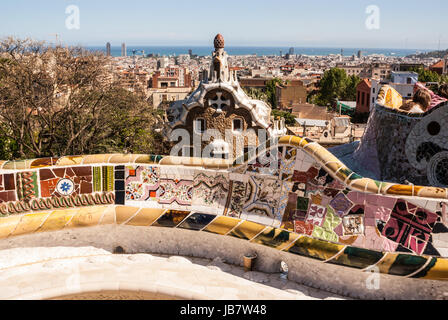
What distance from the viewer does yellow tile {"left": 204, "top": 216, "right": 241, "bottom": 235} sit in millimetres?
6348

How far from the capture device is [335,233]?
5.70m

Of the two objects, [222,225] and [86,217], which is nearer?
[222,225]

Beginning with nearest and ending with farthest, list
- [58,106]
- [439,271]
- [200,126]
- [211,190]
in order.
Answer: [439,271]
[211,190]
[58,106]
[200,126]

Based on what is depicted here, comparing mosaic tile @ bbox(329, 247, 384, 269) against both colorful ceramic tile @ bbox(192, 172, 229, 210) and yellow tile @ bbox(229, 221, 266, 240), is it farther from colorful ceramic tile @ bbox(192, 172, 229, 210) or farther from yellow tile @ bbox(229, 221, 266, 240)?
colorful ceramic tile @ bbox(192, 172, 229, 210)

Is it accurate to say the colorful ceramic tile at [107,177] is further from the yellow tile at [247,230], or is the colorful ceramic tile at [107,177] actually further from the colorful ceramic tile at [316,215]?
the colorful ceramic tile at [316,215]

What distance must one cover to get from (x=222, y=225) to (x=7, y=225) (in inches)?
121

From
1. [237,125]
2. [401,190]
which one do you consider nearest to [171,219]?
[401,190]

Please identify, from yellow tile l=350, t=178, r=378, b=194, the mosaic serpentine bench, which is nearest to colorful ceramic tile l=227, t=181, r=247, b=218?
the mosaic serpentine bench

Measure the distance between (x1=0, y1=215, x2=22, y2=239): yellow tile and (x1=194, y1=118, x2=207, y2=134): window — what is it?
35.3ft

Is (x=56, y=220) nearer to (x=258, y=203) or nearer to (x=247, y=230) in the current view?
(x=247, y=230)

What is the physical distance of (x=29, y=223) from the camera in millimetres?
6465

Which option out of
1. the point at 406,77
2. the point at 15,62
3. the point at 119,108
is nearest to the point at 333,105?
the point at 406,77
